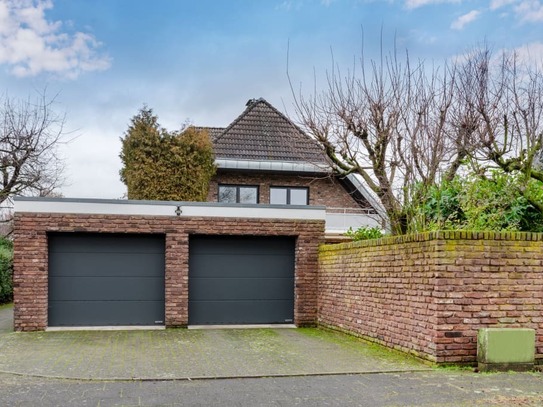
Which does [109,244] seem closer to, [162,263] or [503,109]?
[162,263]

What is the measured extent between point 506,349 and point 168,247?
22.6 feet

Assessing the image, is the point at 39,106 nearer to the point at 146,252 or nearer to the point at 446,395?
the point at 146,252


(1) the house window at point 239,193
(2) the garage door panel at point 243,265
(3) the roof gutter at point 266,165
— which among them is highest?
(3) the roof gutter at point 266,165

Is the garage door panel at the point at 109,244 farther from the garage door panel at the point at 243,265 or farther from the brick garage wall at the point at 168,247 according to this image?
the garage door panel at the point at 243,265

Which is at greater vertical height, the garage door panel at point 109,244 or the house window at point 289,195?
the house window at point 289,195

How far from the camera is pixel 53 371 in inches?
273

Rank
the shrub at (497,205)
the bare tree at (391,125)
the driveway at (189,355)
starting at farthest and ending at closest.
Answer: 1. the bare tree at (391,125)
2. the shrub at (497,205)
3. the driveway at (189,355)

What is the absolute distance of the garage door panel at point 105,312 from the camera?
11.3m

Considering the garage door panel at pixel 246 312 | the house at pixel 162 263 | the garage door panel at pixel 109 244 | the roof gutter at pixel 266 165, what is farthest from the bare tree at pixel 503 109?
the roof gutter at pixel 266 165

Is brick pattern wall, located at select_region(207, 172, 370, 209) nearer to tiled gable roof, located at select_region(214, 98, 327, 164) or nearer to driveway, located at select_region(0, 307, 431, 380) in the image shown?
tiled gable roof, located at select_region(214, 98, 327, 164)

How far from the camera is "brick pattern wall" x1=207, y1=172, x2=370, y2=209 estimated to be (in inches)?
732

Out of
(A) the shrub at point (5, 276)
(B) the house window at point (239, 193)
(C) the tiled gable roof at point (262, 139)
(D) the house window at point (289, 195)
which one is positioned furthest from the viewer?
(D) the house window at point (289, 195)

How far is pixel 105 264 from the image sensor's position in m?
11.5

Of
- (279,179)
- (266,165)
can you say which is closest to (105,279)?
(266,165)
